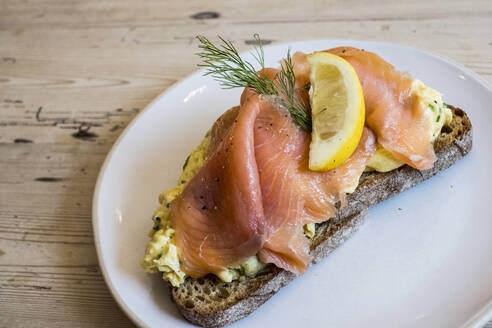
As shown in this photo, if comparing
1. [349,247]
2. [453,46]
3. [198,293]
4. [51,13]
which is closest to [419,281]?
[349,247]

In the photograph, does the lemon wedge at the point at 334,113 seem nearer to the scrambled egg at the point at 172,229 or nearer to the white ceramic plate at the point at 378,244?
the scrambled egg at the point at 172,229

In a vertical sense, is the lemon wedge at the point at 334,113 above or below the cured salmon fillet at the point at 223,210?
above

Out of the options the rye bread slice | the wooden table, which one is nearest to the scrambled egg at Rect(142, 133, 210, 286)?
the rye bread slice

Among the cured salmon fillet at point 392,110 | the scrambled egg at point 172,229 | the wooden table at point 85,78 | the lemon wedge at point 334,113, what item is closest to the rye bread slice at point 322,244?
the scrambled egg at point 172,229

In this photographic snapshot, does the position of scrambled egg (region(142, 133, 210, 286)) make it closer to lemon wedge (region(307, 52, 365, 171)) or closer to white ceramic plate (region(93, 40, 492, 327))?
white ceramic plate (region(93, 40, 492, 327))

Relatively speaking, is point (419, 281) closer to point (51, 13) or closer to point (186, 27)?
point (186, 27)

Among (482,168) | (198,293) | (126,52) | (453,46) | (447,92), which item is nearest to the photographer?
(198,293)

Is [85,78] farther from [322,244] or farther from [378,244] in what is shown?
[378,244]
